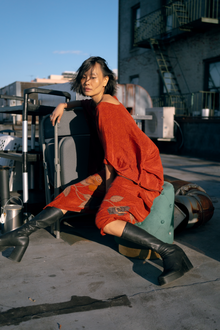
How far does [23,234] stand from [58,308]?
842 millimetres

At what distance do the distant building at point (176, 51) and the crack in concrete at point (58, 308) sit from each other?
1164 centimetres

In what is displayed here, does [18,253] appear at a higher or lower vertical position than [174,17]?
lower

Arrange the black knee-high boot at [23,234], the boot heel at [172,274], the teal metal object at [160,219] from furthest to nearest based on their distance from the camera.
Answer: the teal metal object at [160,219], the black knee-high boot at [23,234], the boot heel at [172,274]

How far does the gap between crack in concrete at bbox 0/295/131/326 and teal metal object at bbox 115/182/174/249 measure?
2.38 feet

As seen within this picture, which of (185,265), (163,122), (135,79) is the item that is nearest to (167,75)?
(135,79)

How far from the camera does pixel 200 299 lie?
210 centimetres

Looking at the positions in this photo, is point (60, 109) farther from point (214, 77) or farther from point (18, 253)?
point (214, 77)

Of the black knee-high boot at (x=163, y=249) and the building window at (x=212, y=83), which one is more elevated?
the building window at (x=212, y=83)

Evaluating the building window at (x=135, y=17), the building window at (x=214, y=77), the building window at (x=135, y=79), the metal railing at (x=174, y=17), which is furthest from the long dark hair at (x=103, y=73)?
the building window at (x=135, y=17)

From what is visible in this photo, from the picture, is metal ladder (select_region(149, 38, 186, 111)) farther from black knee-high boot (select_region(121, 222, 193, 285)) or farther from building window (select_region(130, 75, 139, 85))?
black knee-high boot (select_region(121, 222, 193, 285))

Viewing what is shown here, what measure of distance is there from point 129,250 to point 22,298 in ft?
3.40

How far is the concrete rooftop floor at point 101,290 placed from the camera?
1.86 m

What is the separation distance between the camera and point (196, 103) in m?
13.7

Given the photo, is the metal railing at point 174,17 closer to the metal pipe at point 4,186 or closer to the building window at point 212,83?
the building window at point 212,83
